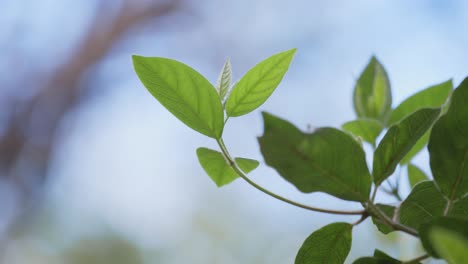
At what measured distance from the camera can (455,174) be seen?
34 centimetres

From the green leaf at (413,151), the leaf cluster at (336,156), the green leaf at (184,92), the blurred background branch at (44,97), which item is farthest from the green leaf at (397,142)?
the blurred background branch at (44,97)

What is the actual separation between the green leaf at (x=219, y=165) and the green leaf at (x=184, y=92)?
23mm

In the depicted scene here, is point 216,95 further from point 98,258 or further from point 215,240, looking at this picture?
point 98,258

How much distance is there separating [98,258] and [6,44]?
7.33ft

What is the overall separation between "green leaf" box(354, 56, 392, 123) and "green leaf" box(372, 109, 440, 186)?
0.27m

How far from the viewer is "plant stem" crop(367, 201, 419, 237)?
0.34 m

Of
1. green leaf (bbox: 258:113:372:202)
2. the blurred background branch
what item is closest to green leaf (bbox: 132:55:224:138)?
green leaf (bbox: 258:113:372:202)

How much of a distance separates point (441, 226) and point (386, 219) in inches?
1.8

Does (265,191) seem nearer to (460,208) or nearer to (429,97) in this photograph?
(460,208)

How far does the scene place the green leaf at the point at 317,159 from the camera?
0.30 m

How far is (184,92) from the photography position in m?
0.41

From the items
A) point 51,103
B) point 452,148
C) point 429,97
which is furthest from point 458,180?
point 51,103

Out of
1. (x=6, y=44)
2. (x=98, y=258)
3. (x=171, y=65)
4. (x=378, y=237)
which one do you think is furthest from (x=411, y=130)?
(x=6, y=44)

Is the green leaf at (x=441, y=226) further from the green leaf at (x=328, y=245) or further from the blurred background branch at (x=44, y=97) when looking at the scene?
the blurred background branch at (x=44, y=97)
